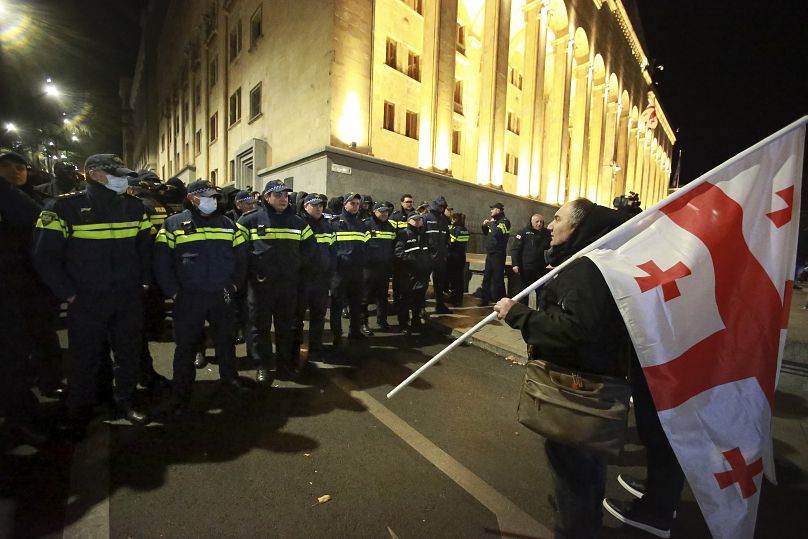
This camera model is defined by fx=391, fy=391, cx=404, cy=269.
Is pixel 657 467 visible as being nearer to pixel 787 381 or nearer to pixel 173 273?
pixel 787 381

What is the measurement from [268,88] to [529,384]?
18109 mm

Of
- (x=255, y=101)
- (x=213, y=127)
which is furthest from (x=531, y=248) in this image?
(x=213, y=127)

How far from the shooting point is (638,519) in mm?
2480

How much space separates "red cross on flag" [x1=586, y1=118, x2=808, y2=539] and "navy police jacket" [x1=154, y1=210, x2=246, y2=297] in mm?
3247

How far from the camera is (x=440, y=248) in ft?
24.3

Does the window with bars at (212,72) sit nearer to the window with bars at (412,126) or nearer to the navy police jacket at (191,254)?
the window with bars at (412,126)

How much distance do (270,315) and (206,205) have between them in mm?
1441

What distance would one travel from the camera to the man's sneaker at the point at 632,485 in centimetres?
282

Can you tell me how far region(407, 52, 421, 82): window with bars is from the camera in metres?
16.9

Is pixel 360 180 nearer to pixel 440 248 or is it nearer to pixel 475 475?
pixel 440 248

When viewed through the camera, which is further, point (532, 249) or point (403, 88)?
point (403, 88)

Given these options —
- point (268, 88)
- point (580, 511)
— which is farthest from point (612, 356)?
point (268, 88)

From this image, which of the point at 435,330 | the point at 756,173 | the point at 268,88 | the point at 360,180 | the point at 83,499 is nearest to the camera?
the point at 756,173

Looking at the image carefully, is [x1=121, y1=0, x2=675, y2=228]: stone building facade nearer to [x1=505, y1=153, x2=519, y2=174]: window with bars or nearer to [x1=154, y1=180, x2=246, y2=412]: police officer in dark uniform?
[x1=505, y1=153, x2=519, y2=174]: window with bars
